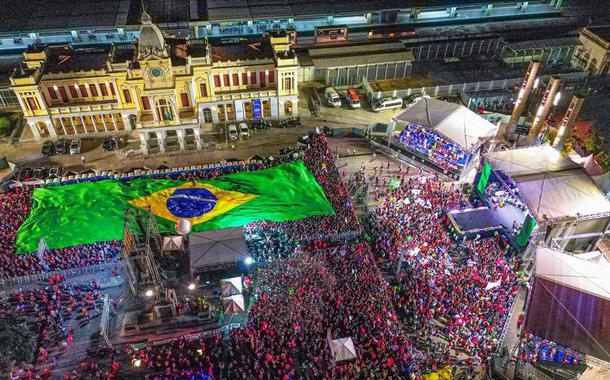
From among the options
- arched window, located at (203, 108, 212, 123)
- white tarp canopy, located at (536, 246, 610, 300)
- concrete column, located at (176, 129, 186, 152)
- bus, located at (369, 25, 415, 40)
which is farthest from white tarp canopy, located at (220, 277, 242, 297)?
bus, located at (369, 25, 415, 40)

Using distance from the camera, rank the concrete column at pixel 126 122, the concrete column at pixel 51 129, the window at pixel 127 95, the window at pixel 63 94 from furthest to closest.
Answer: the concrete column at pixel 126 122
the concrete column at pixel 51 129
the window at pixel 127 95
the window at pixel 63 94

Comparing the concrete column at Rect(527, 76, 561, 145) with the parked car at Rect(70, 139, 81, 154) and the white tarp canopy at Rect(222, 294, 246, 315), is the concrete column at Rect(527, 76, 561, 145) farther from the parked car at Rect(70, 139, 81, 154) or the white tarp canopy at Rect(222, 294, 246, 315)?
the parked car at Rect(70, 139, 81, 154)

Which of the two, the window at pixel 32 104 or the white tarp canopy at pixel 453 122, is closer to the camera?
the white tarp canopy at pixel 453 122

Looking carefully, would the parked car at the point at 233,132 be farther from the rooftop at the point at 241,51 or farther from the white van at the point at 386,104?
the white van at the point at 386,104

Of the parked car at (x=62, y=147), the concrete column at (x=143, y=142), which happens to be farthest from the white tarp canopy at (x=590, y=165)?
the parked car at (x=62, y=147)

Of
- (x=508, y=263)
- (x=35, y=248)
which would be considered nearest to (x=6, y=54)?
(x=35, y=248)

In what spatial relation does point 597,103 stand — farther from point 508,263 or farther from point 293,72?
point 293,72

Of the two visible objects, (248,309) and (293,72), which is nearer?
(248,309)
